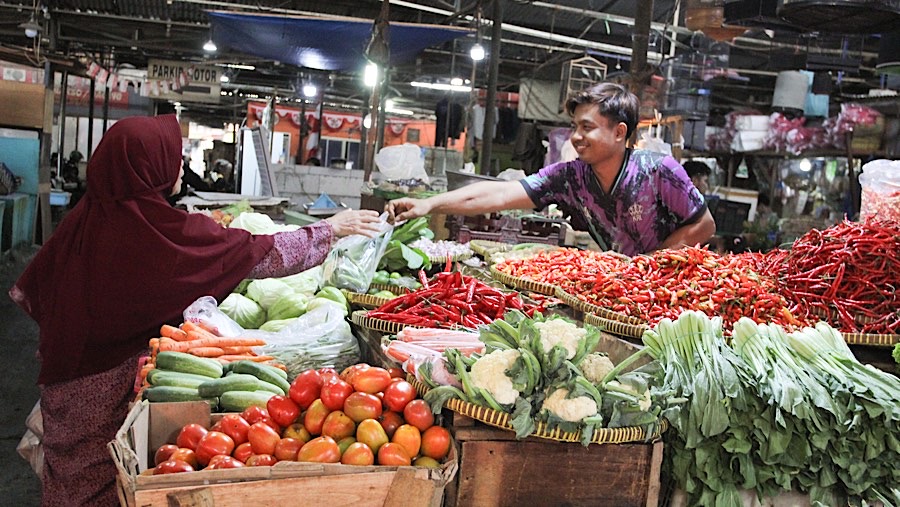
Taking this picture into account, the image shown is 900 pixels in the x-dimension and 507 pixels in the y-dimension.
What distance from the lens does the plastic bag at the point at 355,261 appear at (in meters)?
4.45

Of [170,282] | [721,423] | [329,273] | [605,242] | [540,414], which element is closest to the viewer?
[540,414]

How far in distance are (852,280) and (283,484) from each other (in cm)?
314

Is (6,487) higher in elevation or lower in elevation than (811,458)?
lower

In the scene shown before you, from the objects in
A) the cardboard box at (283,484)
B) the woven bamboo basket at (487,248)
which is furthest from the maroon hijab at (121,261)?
the woven bamboo basket at (487,248)

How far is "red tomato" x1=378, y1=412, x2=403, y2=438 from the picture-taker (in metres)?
2.39

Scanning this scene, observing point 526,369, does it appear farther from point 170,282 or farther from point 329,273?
point 329,273

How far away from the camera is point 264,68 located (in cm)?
2234

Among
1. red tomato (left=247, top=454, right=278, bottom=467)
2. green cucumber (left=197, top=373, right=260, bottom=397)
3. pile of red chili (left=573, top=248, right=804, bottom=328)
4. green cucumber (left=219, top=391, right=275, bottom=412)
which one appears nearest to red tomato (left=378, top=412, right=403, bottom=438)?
red tomato (left=247, top=454, right=278, bottom=467)

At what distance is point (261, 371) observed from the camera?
3.16m

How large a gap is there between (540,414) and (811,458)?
44.6 inches

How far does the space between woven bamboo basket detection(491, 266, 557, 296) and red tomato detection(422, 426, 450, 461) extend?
2232 millimetres

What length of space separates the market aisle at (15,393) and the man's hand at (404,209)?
2799 mm

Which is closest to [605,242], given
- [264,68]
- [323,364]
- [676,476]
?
[323,364]

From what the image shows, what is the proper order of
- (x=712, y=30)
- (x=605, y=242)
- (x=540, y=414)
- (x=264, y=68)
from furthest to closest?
1. (x=264, y=68)
2. (x=712, y=30)
3. (x=605, y=242)
4. (x=540, y=414)
